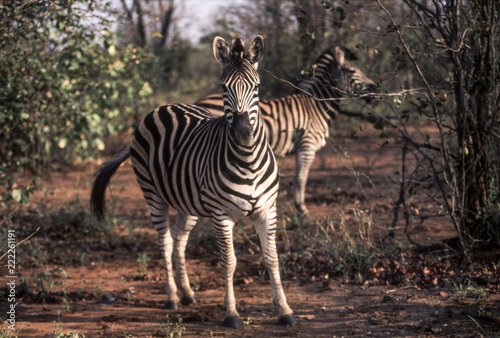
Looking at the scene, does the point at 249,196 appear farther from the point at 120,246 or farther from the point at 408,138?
the point at 120,246

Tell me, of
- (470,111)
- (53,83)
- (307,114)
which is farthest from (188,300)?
(53,83)

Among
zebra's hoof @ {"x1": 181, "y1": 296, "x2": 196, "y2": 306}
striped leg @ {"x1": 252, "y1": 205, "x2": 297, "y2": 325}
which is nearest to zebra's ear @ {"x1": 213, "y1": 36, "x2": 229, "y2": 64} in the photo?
striped leg @ {"x1": 252, "y1": 205, "x2": 297, "y2": 325}

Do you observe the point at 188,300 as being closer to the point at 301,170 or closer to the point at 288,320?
the point at 288,320

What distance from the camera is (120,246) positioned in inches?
268

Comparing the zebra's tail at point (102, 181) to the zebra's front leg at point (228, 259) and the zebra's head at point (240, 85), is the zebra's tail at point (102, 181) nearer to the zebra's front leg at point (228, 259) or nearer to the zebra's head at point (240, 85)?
the zebra's front leg at point (228, 259)

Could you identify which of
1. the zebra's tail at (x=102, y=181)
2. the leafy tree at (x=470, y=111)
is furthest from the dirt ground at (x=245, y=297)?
the zebra's tail at (x=102, y=181)

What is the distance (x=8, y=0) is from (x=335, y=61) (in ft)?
14.4

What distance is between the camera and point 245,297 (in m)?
5.05

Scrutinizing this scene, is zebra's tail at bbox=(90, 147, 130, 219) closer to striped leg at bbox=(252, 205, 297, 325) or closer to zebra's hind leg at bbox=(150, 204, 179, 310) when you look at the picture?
zebra's hind leg at bbox=(150, 204, 179, 310)

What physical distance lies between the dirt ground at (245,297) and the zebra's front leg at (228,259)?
9cm

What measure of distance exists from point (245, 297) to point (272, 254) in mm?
768

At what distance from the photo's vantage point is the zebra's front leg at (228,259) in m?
4.35

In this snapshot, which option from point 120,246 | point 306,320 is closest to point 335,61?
point 120,246

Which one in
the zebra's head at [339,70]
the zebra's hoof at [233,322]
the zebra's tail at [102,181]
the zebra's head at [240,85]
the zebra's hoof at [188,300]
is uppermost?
the zebra's head at [339,70]
